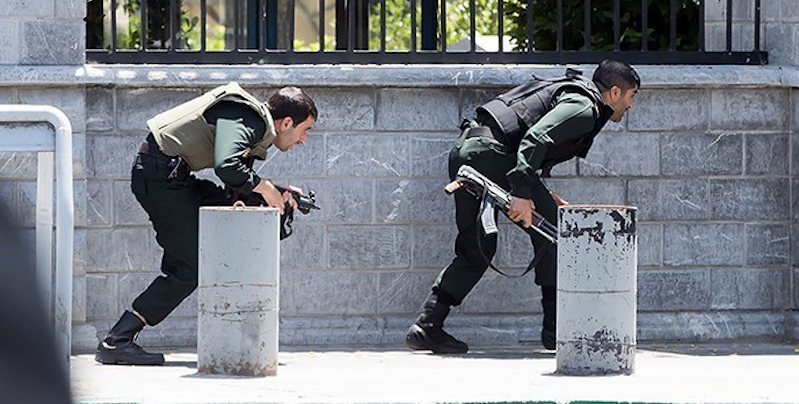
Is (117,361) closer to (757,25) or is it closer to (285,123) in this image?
(285,123)

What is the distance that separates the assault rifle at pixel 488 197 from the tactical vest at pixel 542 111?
0.97 ft

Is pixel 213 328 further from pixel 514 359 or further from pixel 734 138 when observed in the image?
pixel 734 138

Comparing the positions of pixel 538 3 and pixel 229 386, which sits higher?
pixel 538 3

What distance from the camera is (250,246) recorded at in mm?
6684

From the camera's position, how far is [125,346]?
749 cm

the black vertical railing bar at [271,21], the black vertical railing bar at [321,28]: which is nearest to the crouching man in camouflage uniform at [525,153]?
the black vertical railing bar at [321,28]

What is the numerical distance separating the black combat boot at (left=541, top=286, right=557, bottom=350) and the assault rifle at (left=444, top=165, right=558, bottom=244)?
17.4 inches

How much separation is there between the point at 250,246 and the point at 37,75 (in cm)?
221

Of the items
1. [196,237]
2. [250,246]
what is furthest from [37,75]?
[250,246]

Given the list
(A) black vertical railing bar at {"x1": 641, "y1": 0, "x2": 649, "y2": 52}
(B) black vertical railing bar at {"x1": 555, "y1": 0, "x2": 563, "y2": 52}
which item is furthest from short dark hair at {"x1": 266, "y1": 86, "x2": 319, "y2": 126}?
(A) black vertical railing bar at {"x1": 641, "y1": 0, "x2": 649, "y2": 52}

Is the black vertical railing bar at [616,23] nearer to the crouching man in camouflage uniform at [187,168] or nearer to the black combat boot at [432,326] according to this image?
the black combat boot at [432,326]

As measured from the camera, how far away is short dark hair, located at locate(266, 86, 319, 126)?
7.19 meters

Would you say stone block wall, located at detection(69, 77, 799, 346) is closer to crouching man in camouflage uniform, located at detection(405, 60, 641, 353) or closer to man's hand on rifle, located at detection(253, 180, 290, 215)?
crouching man in camouflage uniform, located at detection(405, 60, 641, 353)

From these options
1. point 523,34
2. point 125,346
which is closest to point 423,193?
point 523,34
